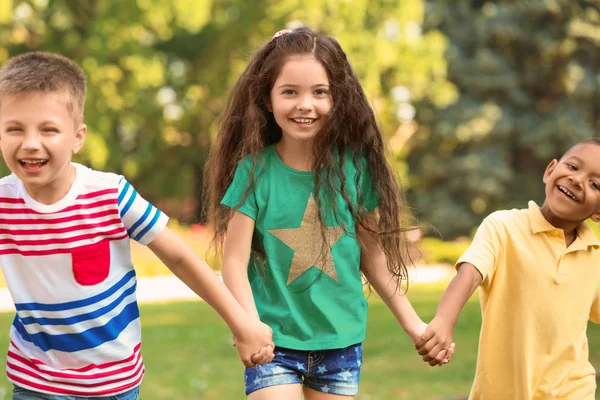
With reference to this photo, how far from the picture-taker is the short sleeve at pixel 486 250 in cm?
420

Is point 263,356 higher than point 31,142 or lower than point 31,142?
lower

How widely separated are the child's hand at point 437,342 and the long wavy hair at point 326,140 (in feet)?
1.02

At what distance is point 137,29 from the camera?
26.9 metres

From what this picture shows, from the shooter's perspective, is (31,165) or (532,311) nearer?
(31,165)

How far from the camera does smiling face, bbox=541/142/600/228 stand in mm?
4254

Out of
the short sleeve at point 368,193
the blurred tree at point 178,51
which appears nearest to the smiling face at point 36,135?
the short sleeve at point 368,193

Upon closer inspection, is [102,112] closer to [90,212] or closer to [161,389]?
[161,389]

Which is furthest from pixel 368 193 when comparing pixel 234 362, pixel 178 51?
pixel 178 51

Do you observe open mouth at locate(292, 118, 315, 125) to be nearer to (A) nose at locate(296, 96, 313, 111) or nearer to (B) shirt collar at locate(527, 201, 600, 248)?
(A) nose at locate(296, 96, 313, 111)

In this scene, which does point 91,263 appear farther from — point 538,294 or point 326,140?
point 538,294

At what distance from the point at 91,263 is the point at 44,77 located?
67cm

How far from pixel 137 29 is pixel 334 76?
23425 millimetres

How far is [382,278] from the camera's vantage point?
439cm

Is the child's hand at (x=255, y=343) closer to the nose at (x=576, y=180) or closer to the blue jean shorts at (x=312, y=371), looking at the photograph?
the blue jean shorts at (x=312, y=371)
